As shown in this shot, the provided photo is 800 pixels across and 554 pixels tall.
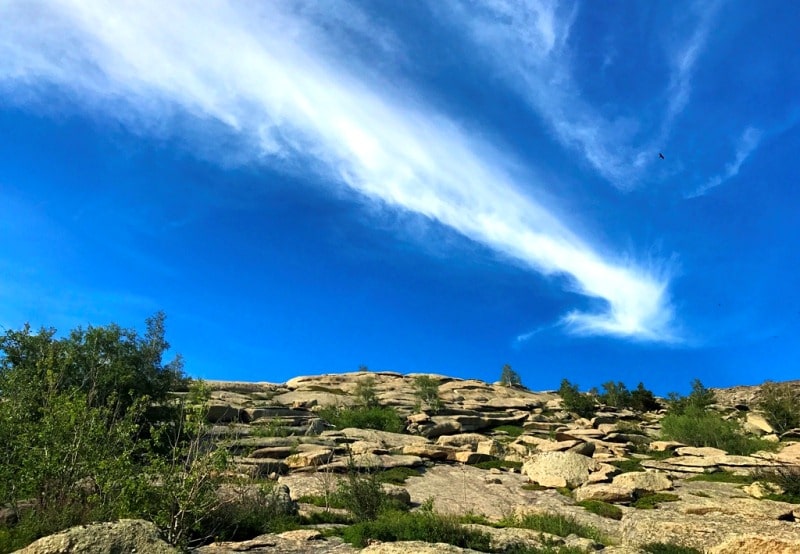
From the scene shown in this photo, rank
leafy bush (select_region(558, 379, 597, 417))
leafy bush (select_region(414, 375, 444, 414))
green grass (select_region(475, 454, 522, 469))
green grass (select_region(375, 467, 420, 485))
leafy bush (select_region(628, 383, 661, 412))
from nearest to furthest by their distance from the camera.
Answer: green grass (select_region(375, 467, 420, 485))
green grass (select_region(475, 454, 522, 469))
leafy bush (select_region(414, 375, 444, 414))
leafy bush (select_region(558, 379, 597, 417))
leafy bush (select_region(628, 383, 661, 412))

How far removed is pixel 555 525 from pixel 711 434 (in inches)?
1490

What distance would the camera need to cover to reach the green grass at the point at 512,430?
57.4 meters

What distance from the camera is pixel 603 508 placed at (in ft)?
82.7

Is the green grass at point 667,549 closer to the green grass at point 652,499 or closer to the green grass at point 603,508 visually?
the green grass at point 603,508

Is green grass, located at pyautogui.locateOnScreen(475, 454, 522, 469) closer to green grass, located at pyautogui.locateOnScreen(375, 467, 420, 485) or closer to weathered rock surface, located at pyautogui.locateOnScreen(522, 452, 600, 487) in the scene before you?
weathered rock surface, located at pyautogui.locateOnScreen(522, 452, 600, 487)

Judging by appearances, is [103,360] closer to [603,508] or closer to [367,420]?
[367,420]

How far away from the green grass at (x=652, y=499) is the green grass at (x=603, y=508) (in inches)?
61.5

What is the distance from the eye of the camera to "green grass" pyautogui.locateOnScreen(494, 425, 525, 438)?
5735 centimetres

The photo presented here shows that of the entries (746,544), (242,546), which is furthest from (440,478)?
(746,544)

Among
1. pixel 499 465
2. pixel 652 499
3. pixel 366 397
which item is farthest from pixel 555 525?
pixel 366 397

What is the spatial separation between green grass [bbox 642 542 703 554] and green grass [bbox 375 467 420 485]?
18850mm

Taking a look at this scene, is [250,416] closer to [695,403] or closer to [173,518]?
[173,518]

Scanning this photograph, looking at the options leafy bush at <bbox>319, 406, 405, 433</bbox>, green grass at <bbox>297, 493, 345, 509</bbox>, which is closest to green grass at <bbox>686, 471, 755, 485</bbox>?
green grass at <bbox>297, 493, 345, 509</bbox>

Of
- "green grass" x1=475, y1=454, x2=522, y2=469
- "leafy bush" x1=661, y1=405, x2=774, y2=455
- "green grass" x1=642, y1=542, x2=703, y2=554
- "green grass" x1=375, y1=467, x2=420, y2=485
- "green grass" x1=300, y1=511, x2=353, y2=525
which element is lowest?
"green grass" x1=642, y1=542, x2=703, y2=554
